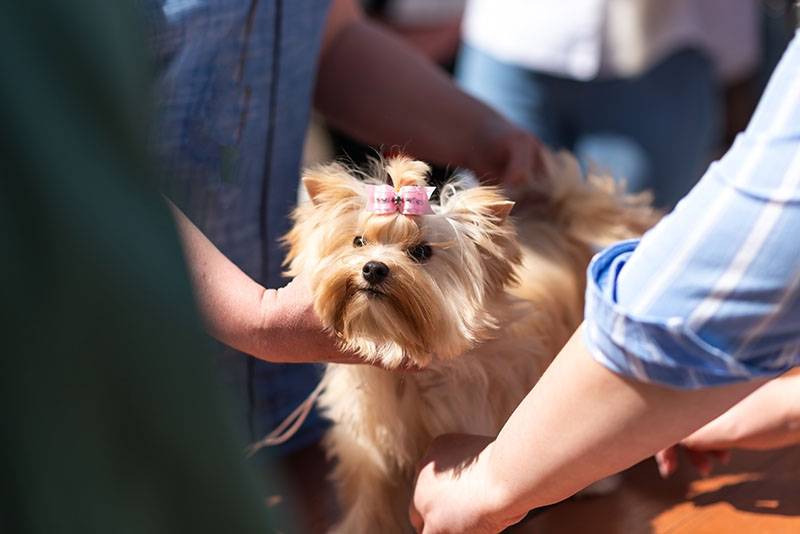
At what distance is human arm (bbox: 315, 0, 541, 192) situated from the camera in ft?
4.79

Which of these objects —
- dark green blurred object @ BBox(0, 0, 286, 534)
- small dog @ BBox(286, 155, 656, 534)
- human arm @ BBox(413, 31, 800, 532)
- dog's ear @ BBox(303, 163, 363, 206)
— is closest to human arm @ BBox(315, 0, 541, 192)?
small dog @ BBox(286, 155, 656, 534)

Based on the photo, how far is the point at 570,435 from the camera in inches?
32.2

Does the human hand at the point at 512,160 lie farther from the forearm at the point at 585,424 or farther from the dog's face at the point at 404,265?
the forearm at the point at 585,424

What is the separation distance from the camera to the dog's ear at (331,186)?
1120 mm

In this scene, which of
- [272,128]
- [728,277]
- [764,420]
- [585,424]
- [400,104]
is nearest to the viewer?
[728,277]

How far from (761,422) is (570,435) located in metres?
0.52

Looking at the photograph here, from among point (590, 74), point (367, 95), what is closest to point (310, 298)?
point (367, 95)

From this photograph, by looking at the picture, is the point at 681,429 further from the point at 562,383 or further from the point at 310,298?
the point at 310,298

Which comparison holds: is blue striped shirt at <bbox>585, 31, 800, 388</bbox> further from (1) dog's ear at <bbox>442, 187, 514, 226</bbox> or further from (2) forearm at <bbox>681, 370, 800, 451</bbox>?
(2) forearm at <bbox>681, 370, 800, 451</bbox>

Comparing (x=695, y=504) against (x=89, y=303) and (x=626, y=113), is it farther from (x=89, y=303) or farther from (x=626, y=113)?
(x=89, y=303)

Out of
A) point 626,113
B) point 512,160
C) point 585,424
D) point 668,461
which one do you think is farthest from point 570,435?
point 626,113

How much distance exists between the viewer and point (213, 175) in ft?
4.33

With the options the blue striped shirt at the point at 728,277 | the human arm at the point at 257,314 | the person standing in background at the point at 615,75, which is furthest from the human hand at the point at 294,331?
the person standing in background at the point at 615,75

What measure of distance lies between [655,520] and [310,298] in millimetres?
534
